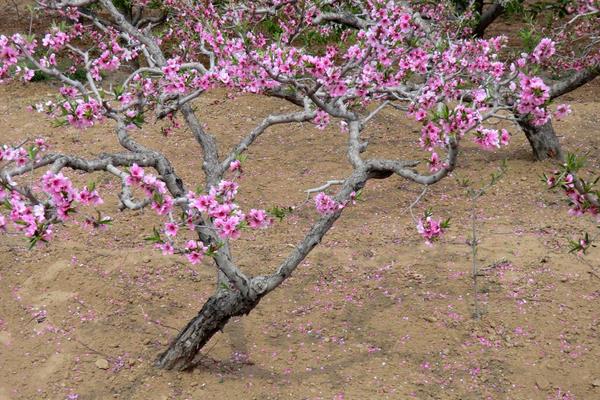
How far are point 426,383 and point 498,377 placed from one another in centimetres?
57

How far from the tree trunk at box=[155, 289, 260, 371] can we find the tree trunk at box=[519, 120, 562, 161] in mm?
5341

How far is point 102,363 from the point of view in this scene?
5012 millimetres

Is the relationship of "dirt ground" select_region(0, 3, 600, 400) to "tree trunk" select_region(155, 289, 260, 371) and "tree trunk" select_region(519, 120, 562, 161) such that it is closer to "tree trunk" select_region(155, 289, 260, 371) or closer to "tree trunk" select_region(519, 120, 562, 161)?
"tree trunk" select_region(155, 289, 260, 371)

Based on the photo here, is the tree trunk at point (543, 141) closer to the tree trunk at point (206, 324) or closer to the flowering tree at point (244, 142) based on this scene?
the flowering tree at point (244, 142)

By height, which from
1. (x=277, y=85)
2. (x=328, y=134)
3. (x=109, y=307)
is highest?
(x=277, y=85)

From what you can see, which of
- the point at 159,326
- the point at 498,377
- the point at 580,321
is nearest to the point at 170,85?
the point at 159,326

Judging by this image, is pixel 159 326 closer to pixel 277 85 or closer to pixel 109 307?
pixel 109 307

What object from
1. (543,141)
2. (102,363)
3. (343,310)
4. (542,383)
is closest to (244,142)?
(343,310)

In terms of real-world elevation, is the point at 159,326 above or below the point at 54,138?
above

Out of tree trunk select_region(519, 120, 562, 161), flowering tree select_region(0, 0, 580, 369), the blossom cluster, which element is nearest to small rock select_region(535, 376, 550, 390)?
flowering tree select_region(0, 0, 580, 369)

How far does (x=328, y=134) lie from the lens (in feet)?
33.2

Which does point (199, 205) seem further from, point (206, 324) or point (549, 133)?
point (549, 133)

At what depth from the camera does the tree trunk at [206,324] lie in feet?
15.2

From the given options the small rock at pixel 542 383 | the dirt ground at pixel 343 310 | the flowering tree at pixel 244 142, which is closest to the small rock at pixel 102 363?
the dirt ground at pixel 343 310
